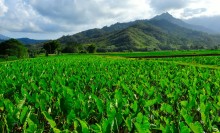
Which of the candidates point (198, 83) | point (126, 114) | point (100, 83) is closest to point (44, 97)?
point (126, 114)

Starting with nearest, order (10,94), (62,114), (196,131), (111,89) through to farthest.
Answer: (196,131) < (62,114) < (10,94) < (111,89)

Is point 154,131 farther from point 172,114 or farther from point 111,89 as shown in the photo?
point 111,89

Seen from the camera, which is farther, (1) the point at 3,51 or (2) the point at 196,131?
(1) the point at 3,51

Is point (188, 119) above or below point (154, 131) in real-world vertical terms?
above

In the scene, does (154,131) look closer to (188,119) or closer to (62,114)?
(188,119)

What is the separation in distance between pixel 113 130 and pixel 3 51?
387 ft

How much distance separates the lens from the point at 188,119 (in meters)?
3.34

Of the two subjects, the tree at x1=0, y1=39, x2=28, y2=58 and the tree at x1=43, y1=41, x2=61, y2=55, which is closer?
the tree at x1=0, y1=39, x2=28, y2=58

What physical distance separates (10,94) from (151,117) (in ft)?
13.2

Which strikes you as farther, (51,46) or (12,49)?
(51,46)

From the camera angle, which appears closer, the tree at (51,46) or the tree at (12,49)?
the tree at (12,49)

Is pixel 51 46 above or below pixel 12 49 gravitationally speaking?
above

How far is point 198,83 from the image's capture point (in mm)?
8938

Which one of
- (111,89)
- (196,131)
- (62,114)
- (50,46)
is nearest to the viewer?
(196,131)
